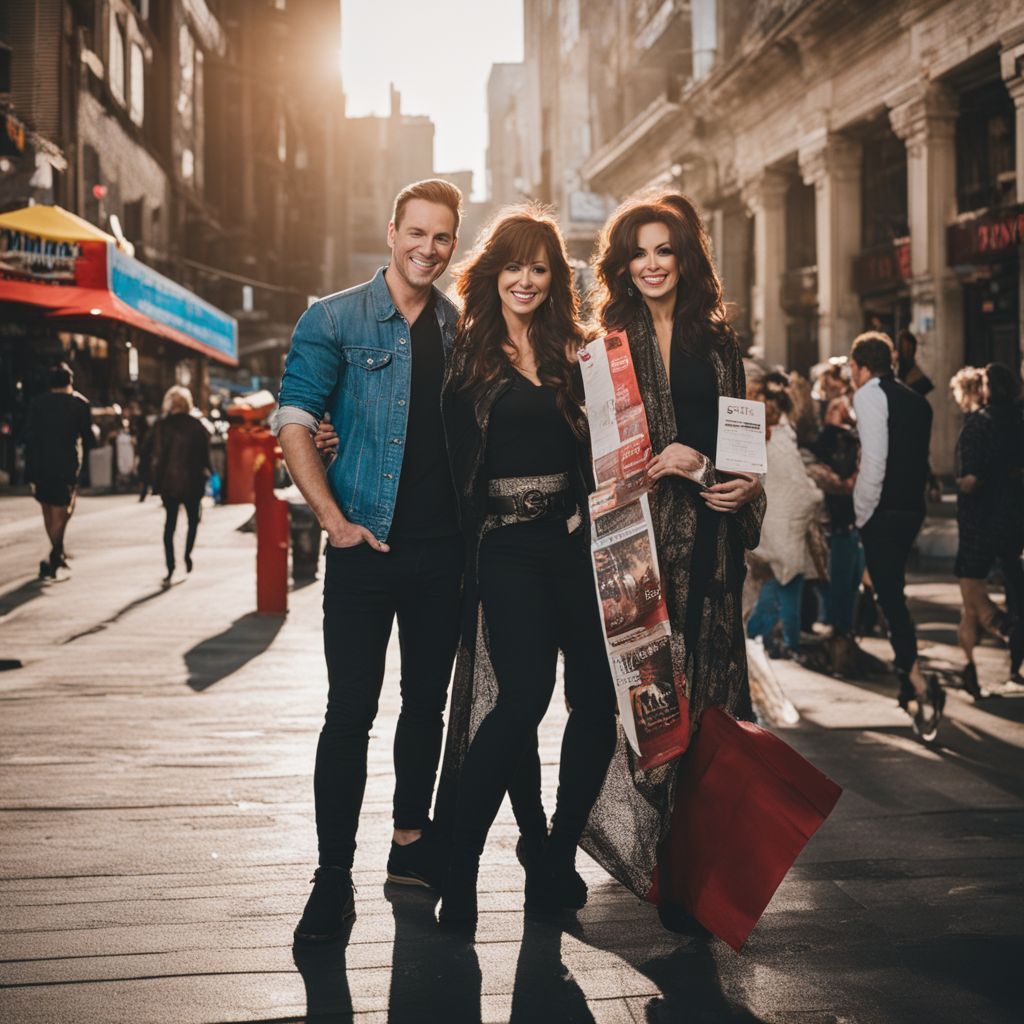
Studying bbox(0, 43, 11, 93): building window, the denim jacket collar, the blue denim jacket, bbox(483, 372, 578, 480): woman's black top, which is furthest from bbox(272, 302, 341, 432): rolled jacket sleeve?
bbox(0, 43, 11, 93): building window

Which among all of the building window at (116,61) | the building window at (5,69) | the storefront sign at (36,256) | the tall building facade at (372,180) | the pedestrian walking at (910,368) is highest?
the tall building facade at (372,180)

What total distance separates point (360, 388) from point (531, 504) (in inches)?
24.3

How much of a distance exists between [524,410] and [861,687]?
16.7 ft

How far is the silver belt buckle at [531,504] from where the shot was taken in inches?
155

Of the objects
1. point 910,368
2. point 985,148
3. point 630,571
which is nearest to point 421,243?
point 630,571

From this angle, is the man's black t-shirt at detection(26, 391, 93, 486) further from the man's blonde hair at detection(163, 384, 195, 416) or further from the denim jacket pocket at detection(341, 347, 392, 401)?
the denim jacket pocket at detection(341, 347, 392, 401)

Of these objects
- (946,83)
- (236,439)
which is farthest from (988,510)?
(236,439)

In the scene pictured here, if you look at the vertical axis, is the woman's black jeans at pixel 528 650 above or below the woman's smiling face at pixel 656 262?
below

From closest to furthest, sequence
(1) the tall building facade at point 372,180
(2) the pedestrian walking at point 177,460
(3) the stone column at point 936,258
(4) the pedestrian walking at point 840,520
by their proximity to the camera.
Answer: (4) the pedestrian walking at point 840,520 → (2) the pedestrian walking at point 177,460 → (3) the stone column at point 936,258 → (1) the tall building facade at point 372,180

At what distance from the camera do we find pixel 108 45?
108 ft

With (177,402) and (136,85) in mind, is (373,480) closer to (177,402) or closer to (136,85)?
(177,402)

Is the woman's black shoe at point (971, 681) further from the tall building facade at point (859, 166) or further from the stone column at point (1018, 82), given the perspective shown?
the tall building facade at point (859, 166)

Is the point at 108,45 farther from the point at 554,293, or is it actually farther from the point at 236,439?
the point at 554,293

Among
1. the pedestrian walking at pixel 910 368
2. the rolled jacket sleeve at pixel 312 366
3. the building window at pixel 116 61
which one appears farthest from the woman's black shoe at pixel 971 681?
the building window at pixel 116 61
